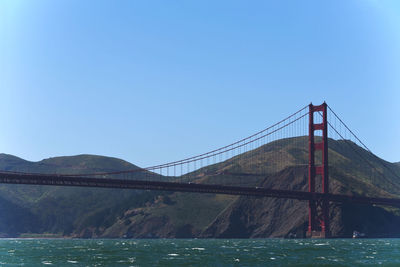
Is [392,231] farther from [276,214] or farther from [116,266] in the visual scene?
[116,266]

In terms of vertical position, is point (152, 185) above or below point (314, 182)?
below

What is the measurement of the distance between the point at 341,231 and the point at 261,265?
378 feet

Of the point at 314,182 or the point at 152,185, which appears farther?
the point at 314,182

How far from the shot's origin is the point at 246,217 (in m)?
192

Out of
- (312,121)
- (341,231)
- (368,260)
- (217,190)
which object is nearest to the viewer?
(368,260)

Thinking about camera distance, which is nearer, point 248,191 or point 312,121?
point 248,191

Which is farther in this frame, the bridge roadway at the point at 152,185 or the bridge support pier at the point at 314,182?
the bridge support pier at the point at 314,182

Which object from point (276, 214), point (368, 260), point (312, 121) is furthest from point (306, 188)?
point (368, 260)

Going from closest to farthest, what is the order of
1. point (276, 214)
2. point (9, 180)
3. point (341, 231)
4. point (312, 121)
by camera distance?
1. point (9, 180)
2. point (312, 121)
3. point (341, 231)
4. point (276, 214)

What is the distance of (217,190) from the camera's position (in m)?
132

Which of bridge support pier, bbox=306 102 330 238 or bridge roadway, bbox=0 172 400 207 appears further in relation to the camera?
bridge support pier, bbox=306 102 330 238

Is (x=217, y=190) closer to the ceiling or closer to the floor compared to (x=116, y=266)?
closer to the ceiling

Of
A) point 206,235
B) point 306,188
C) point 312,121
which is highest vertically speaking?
point 312,121

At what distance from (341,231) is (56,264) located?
119 meters
